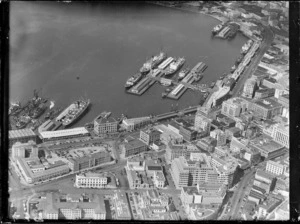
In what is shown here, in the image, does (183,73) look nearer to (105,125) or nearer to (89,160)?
(105,125)

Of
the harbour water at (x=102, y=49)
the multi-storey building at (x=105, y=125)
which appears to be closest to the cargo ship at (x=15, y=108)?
the harbour water at (x=102, y=49)

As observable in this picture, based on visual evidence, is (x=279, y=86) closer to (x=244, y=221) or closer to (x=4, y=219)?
(x=244, y=221)

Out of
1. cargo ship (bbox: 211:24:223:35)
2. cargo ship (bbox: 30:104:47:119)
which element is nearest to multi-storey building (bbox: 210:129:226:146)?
cargo ship (bbox: 30:104:47:119)

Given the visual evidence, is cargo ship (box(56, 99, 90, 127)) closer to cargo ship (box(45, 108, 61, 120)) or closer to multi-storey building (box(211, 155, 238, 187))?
cargo ship (box(45, 108, 61, 120))

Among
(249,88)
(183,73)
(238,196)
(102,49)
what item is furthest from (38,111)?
(249,88)

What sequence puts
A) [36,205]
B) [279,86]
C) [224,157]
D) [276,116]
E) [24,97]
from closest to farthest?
[36,205] → [224,157] → [24,97] → [276,116] → [279,86]

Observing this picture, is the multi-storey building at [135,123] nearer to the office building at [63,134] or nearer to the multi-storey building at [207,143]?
the office building at [63,134]

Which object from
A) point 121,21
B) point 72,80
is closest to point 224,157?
point 72,80
